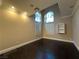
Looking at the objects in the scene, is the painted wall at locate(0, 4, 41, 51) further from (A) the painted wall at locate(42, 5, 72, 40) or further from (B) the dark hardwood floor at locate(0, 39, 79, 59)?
(A) the painted wall at locate(42, 5, 72, 40)

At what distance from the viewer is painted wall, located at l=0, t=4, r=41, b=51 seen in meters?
4.70

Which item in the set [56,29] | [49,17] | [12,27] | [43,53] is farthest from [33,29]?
[43,53]

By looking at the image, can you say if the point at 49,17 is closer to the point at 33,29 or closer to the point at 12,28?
the point at 33,29

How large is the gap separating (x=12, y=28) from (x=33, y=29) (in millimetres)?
3066

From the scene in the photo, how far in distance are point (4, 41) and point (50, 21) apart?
679cm

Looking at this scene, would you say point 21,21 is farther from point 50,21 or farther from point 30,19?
point 50,21

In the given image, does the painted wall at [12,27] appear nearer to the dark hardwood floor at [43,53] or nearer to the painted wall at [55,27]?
the dark hardwood floor at [43,53]

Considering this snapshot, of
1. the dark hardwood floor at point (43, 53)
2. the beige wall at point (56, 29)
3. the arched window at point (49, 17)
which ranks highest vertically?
the arched window at point (49, 17)

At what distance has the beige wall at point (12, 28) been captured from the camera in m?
4.70

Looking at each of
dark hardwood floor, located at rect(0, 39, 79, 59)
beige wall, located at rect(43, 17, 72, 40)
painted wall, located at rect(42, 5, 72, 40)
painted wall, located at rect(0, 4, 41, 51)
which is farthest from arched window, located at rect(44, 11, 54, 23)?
dark hardwood floor, located at rect(0, 39, 79, 59)

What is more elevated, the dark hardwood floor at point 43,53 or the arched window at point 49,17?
the arched window at point 49,17

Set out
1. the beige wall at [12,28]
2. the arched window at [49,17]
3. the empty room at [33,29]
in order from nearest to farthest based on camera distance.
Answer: the empty room at [33,29]
the beige wall at [12,28]
the arched window at [49,17]

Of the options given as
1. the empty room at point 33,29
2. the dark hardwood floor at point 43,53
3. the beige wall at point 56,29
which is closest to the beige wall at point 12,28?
the empty room at point 33,29

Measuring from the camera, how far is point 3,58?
3.56 m
